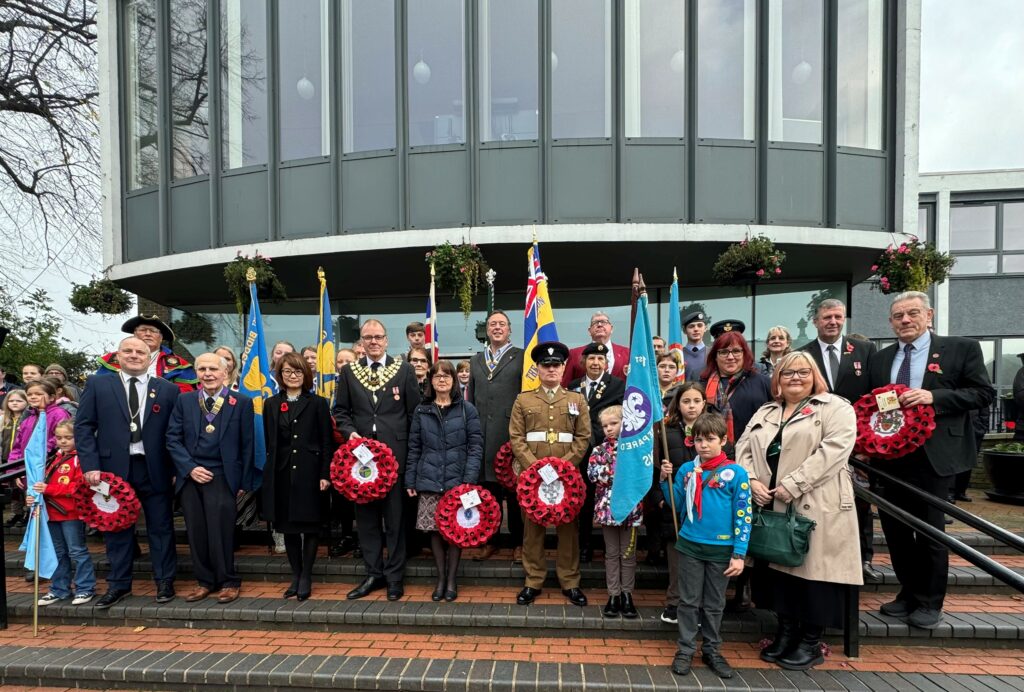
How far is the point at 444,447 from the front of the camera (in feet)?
14.5

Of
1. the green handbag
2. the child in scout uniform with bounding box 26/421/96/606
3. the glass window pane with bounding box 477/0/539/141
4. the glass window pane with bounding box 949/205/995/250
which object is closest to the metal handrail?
the green handbag

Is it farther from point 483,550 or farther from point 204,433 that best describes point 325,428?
point 483,550

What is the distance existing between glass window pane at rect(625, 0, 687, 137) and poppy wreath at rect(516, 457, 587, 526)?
6742 millimetres

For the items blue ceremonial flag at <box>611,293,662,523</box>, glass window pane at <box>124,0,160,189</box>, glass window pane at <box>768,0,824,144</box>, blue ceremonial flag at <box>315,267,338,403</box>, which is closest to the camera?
blue ceremonial flag at <box>611,293,662,523</box>

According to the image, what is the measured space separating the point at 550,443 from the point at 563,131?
249 inches

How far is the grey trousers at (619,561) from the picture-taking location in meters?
3.97

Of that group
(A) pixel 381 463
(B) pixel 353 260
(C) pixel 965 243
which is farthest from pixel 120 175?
(C) pixel 965 243

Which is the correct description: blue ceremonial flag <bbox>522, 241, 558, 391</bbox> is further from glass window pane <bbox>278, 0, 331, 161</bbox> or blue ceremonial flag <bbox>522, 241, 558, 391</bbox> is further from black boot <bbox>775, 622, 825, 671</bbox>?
glass window pane <bbox>278, 0, 331, 161</bbox>

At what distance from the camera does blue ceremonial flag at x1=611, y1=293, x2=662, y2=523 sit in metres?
3.77

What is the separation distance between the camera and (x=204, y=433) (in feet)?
14.5

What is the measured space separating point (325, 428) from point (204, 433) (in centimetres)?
103

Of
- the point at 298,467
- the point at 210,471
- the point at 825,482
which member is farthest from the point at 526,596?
the point at 210,471

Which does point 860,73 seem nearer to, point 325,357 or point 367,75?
point 367,75

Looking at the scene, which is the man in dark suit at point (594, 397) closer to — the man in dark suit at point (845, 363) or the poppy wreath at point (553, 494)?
the poppy wreath at point (553, 494)
